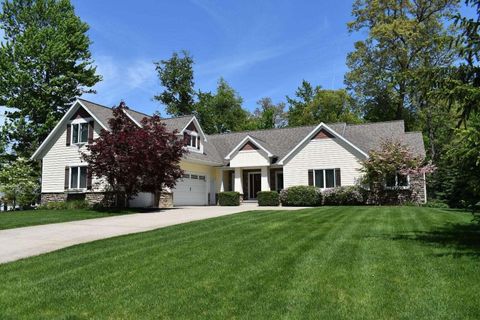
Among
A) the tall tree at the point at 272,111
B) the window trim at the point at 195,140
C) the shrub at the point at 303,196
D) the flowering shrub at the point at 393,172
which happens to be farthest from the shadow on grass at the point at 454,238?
the tall tree at the point at 272,111

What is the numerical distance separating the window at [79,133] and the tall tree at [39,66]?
10.4 metres

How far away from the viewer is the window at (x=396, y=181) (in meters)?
25.2

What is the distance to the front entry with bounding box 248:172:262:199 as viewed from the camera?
3159cm

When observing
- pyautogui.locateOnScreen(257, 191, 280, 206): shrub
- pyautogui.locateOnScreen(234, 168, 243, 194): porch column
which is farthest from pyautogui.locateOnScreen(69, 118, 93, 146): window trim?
pyautogui.locateOnScreen(257, 191, 280, 206): shrub

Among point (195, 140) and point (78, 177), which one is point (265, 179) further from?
point (78, 177)

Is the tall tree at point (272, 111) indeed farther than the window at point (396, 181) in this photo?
Yes

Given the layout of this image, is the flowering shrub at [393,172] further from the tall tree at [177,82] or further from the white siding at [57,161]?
the tall tree at [177,82]

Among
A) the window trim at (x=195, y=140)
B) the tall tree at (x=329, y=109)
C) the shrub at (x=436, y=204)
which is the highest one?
the tall tree at (x=329, y=109)

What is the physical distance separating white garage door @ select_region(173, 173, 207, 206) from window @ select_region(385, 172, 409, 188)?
12.9 m

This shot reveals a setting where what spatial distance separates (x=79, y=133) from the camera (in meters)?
27.5

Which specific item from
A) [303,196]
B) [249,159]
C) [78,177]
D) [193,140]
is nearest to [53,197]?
[78,177]

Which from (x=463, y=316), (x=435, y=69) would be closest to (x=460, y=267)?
(x=463, y=316)

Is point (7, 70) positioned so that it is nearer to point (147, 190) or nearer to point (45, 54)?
point (45, 54)

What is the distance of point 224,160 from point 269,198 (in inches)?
278
